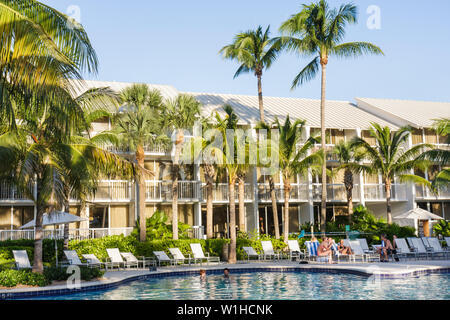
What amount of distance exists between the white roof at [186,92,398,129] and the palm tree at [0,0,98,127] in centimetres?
2213

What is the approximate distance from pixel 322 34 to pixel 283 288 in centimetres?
1582

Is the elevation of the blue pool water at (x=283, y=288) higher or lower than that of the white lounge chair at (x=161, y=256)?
lower

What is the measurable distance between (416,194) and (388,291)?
22435 mm

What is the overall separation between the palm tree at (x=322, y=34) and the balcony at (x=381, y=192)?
7007 millimetres

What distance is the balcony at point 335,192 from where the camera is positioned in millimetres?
31203

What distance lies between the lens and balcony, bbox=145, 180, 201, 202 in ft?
89.6

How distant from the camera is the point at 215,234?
3009 cm

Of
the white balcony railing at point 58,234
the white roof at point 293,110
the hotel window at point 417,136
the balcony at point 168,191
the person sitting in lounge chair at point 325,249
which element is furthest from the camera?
the hotel window at point 417,136

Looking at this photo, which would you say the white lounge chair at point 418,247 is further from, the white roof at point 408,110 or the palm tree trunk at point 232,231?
the white roof at point 408,110

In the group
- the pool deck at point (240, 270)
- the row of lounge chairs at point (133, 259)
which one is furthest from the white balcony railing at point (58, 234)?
the pool deck at point (240, 270)

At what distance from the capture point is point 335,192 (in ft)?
104

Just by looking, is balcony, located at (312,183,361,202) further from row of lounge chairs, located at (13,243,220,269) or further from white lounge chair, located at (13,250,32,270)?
white lounge chair, located at (13,250,32,270)

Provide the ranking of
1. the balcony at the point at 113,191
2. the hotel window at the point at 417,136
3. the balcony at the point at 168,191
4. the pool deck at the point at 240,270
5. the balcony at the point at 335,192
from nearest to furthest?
the pool deck at the point at 240,270, the balcony at the point at 113,191, the balcony at the point at 168,191, the balcony at the point at 335,192, the hotel window at the point at 417,136

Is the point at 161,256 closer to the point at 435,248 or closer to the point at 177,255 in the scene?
the point at 177,255
